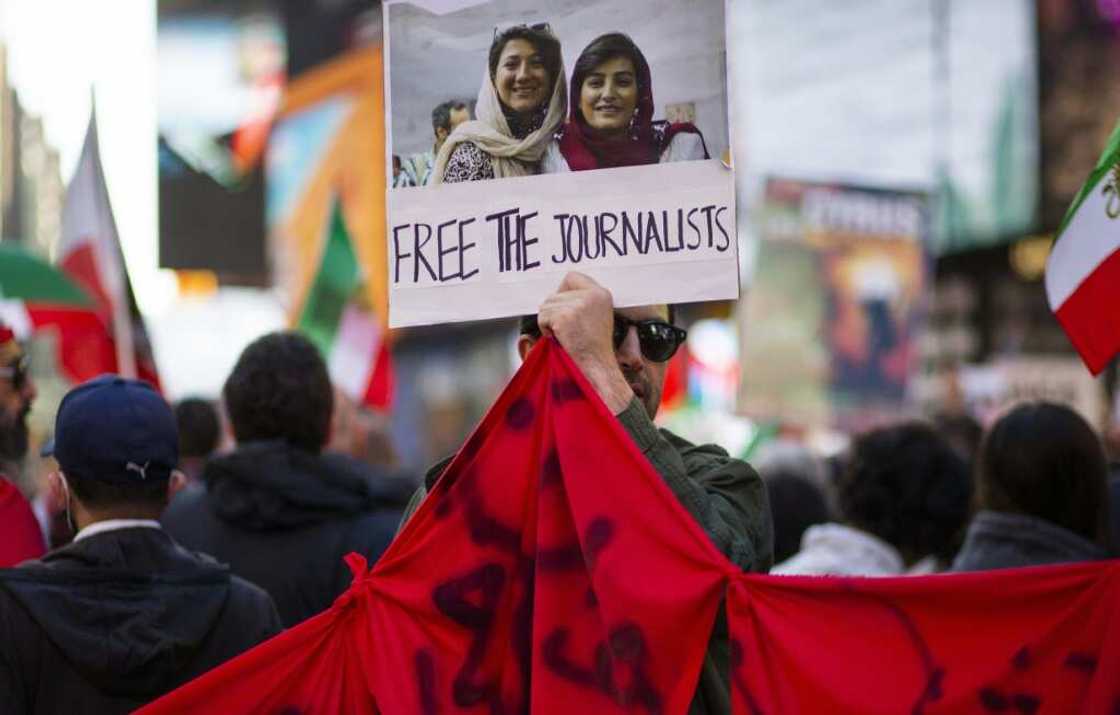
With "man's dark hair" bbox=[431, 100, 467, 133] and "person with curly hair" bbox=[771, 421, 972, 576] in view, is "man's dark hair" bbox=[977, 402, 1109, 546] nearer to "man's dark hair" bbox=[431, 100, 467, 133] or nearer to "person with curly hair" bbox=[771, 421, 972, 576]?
"person with curly hair" bbox=[771, 421, 972, 576]

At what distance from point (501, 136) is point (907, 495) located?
1998 millimetres

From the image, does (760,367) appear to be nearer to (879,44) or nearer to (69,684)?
(69,684)

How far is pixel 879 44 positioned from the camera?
23078 millimetres

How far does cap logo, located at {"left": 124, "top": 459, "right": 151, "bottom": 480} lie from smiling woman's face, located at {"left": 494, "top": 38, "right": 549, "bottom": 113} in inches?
39.3

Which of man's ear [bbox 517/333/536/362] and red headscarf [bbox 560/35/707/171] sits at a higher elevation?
red headscarf [bbox 560/35/707/171]

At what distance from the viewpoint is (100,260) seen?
5.51 metres

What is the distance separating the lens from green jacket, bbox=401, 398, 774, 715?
256 cm

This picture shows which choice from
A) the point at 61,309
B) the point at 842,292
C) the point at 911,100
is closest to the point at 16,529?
the point at 61,309

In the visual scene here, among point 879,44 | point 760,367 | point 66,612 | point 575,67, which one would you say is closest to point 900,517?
point 575,67

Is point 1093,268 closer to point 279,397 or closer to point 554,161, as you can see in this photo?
point 554,161

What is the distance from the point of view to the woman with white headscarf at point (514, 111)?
2.71 m

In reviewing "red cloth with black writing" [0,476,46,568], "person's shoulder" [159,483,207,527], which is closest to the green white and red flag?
"person's shoulder" [159,483,207,527]

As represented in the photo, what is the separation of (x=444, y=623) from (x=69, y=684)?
28.1 inches

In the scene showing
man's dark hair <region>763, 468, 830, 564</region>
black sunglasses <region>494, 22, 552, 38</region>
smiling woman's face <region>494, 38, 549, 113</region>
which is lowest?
man's dark hair <region>763, 468, 830, 564</region>
